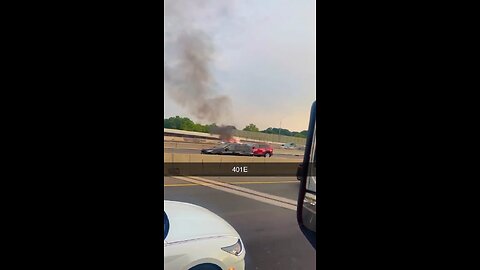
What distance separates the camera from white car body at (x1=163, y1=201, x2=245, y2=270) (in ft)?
4.25

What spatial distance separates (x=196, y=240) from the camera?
1411 mm

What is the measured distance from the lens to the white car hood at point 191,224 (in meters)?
1.42

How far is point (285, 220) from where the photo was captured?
3.32 metres

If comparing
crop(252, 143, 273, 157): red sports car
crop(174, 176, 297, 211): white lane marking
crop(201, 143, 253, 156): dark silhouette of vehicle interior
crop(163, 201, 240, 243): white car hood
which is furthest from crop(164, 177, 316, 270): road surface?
crop(252, 143, 273, 157): red sports car

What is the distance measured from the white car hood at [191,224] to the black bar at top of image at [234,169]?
394cm

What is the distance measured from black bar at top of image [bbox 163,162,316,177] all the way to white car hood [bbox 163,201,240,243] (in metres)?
3.94

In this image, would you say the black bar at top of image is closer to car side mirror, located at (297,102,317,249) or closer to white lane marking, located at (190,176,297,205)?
white lane marking, located at (190,176,297,205)
